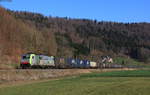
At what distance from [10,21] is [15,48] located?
2429 cm

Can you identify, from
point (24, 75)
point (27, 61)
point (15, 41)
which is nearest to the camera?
point (24, 75)

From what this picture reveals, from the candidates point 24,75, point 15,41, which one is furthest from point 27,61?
point 15,41

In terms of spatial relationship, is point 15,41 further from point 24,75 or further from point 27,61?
point 24,75

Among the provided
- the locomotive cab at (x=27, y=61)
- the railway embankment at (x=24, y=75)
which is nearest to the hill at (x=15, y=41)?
the locomotive cab at (x=27, y=61)

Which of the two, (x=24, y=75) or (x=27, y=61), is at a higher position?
(x=27, y=61)

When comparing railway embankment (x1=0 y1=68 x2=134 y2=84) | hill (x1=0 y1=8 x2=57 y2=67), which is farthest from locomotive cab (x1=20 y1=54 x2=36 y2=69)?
hill (x1=0 y1=8 x2=57 y2=67)

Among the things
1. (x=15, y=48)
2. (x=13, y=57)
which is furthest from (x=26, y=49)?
(x=13, y=57)

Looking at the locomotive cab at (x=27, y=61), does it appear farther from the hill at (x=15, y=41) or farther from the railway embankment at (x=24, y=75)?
the hill at (x=15, y=41)

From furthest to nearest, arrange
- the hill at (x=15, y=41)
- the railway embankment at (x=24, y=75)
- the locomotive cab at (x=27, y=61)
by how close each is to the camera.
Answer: the hill at (x=15, y=41) < the locomotive cab at (x=27, y=61) < the railway embankment at (x=24, y=75)

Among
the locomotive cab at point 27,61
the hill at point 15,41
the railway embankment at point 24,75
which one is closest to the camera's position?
the railway embankment at point 24,75

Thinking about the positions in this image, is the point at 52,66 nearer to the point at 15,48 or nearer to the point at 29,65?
the point at 29,65

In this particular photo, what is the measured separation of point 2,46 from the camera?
106 metres

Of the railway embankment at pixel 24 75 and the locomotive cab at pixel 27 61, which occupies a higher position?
the locomotive cab at pixel 27 61

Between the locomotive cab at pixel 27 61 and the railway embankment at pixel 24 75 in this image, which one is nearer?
the railway embankment at pixel 24 75
